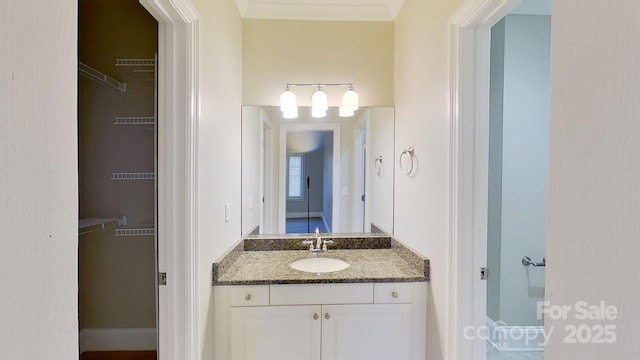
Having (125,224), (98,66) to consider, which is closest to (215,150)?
(125,224)

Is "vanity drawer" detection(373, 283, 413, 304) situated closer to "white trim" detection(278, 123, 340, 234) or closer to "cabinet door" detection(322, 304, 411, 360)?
"cabinet door" detection(322, 304, 411, 360)

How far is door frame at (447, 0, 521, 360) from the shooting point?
4.53ft

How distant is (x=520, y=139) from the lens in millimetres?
2344

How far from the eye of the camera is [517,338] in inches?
93.4

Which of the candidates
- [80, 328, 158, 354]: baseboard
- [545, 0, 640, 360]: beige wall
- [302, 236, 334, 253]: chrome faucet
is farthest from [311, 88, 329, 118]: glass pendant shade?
[80, 328, 158, 354]: baseboard

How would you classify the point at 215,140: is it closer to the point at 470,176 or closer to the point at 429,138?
the point at 429,138

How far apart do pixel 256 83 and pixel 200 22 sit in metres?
0.89

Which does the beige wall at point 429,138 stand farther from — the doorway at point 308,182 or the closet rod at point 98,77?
the closet rod at point 98,77

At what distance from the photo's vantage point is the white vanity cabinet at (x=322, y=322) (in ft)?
5.56
